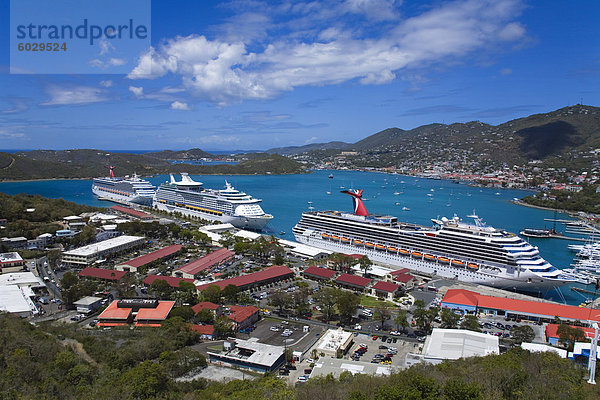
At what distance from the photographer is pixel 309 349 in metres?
13.8

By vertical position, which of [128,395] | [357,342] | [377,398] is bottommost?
[357,342]

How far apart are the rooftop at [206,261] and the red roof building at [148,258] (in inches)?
88.8

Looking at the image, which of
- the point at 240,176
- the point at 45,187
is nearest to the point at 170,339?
the point at 45,187

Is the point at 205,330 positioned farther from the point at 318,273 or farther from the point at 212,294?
the point at 318,273

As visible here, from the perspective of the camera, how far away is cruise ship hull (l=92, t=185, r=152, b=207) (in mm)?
48531

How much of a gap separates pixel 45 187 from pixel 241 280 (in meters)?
60.9

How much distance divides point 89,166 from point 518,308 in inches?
3720

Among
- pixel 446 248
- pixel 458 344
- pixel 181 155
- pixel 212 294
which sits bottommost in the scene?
pixel 458 344

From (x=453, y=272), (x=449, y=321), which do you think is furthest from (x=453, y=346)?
(x=453, y=272)

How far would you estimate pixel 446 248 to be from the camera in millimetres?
22297

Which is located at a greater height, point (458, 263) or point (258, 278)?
point (458, 263)

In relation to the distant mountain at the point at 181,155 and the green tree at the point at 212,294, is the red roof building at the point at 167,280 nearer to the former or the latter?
the green tree at the point at 212,294

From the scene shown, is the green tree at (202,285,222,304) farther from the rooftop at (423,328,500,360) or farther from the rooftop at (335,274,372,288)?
the rooftop at (423,328,500,360)

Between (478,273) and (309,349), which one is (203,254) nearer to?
(309,349)
